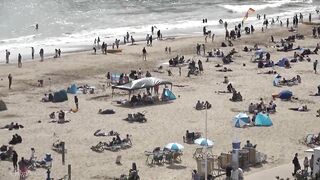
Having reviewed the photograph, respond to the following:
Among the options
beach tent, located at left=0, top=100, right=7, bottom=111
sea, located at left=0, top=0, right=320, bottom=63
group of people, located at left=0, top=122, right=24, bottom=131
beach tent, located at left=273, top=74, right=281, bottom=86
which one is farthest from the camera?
sea, located at left=0, top=0, right=320, bottom=63

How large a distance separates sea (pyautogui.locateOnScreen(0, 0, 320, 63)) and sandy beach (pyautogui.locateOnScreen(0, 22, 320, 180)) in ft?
27.7

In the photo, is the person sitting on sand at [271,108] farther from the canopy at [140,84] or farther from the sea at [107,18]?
the sea at [107,18]

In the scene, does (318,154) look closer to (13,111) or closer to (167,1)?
(13,111)

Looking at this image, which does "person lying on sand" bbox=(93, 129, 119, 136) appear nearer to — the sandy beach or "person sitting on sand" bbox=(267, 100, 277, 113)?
the sandy beach

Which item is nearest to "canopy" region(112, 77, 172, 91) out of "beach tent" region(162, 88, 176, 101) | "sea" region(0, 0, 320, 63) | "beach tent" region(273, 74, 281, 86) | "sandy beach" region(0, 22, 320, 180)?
"beach tent" region(162, 88, 176, 101)

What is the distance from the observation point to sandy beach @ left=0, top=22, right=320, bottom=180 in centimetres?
2462

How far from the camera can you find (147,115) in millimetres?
31828

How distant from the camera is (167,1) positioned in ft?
348

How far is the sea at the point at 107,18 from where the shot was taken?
200ft

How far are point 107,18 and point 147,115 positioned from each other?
5081 cm

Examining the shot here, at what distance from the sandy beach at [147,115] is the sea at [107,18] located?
8430 mm

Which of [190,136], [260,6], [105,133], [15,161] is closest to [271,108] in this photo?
[190,136]

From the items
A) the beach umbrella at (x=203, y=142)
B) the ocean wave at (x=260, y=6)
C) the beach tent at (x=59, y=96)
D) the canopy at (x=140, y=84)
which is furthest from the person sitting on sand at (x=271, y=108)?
the ocean wave at (x=260, y=6)

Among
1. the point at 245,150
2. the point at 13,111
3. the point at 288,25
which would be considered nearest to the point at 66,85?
the point at 13,111
